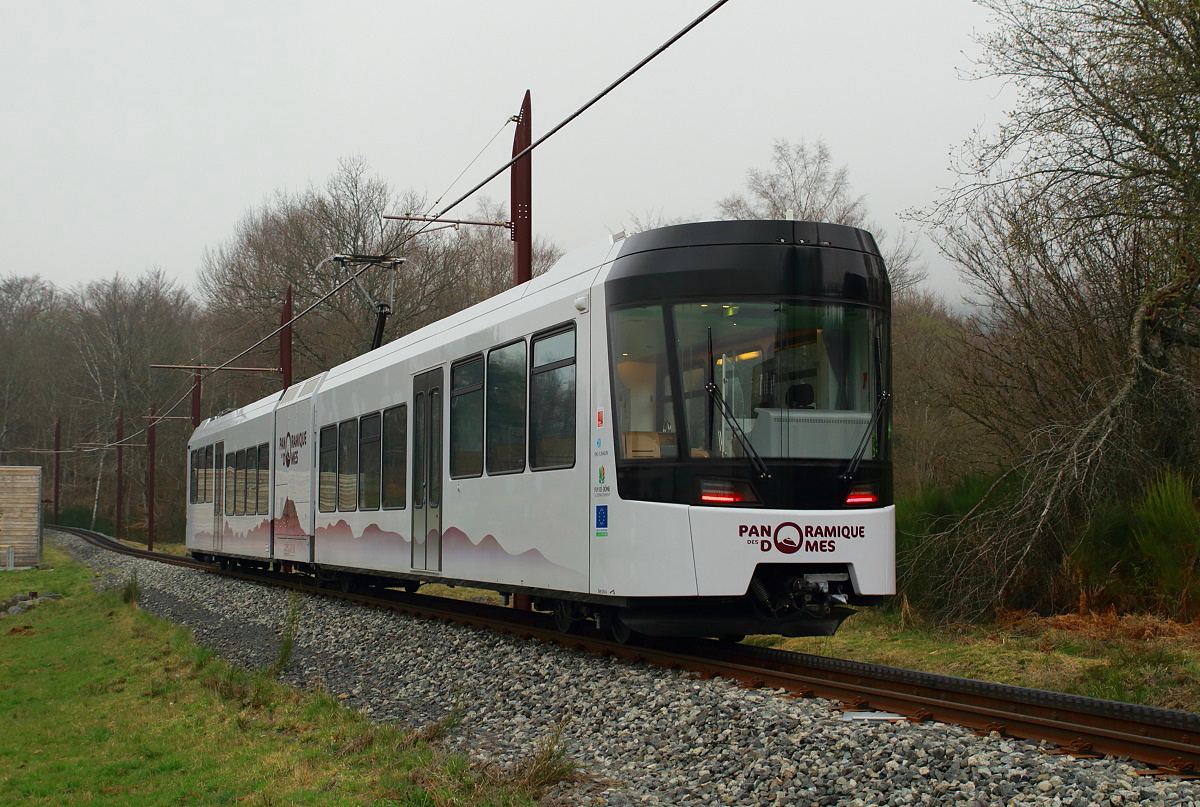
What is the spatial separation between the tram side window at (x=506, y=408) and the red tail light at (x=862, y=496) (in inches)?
117

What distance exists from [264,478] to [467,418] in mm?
10370

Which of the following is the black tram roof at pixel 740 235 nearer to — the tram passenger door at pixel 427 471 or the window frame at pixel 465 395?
the window frame at pixel 465 395

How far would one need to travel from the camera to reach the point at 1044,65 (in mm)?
13047

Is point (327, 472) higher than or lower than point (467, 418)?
lower

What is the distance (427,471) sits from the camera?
1282 cm

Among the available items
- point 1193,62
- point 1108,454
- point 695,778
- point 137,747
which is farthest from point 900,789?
point 1193,62

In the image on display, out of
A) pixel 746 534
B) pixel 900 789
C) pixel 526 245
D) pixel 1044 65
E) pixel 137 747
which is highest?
pixel 1044 65

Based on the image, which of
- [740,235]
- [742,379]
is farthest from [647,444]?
[740,235]

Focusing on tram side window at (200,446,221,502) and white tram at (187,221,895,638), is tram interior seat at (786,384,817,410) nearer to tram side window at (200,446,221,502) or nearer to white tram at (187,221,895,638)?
white tram at (187,221,895,638)

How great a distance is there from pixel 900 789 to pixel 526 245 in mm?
11579

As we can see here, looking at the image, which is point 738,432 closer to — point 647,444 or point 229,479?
Answer: point 647,444

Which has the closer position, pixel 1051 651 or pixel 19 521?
pixel 1051 651

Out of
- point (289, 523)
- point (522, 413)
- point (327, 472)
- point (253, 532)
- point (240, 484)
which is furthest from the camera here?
point (240, 484)

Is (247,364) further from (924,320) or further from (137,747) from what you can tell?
(137,747)
